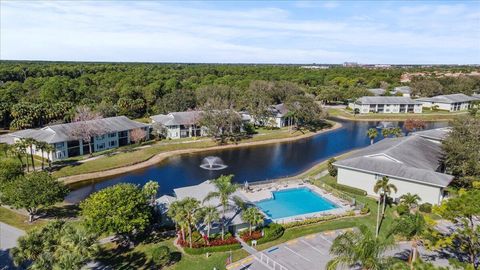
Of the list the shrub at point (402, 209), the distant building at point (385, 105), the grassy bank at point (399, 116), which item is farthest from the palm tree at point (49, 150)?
the distant building at point (385, 105)

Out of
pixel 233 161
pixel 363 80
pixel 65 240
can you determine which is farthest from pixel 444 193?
pixel 363 80

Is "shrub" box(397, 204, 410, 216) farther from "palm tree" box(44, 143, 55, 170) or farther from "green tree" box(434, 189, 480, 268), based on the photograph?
"palm tree" box(44, 143, 55, 170)

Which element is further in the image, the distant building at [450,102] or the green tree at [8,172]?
the distant building at [450,102]

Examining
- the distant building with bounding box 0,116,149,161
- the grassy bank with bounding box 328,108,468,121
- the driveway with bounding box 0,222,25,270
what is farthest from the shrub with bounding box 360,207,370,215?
the grassy bank with bounding box 328,108,468,121

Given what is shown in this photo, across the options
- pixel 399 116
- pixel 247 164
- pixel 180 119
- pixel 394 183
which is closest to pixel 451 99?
pixel 399 116

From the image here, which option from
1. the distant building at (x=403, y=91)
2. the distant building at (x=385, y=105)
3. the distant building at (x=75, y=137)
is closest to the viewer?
the distant building at (x=75, y=137)

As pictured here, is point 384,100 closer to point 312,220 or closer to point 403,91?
point 403,91

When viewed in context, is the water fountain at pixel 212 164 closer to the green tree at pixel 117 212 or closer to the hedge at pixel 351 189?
the hedge at pixel 351 189
